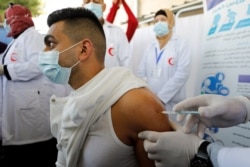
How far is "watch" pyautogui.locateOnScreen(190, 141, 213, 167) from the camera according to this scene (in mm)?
809

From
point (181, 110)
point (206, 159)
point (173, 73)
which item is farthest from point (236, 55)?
point (206, 159)

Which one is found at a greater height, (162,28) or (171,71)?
(162,28)

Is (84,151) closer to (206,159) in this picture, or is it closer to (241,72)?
(206,159)

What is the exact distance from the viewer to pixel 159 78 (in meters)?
2.58

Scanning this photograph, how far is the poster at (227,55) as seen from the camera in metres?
1.65

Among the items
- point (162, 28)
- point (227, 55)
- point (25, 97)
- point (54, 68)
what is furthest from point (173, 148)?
point (162, 28)

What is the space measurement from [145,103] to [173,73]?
153 centimetres

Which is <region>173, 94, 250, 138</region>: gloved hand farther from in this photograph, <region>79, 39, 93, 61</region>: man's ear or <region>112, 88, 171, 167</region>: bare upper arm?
<region>79, 39, 93, 61</region>: man's ear

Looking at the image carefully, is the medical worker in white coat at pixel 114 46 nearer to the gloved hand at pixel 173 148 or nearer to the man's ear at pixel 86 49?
the man's ear at pixel 86 49

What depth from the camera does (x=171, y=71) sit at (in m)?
2.51

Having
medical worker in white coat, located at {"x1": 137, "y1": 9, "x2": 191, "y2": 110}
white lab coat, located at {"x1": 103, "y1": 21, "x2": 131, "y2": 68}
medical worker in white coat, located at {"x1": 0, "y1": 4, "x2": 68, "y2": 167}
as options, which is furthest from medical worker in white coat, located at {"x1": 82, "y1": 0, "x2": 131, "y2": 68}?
medical worker in white coat, located at {"x1": 0, "y1": 4, "x2": 68, "y2": 167}

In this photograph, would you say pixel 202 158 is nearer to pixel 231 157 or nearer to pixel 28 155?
pixel 231 157

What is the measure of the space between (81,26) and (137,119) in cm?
52

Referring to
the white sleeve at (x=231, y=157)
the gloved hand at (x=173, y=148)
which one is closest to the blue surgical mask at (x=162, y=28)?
the gloved hand at (x=173, y=148)
